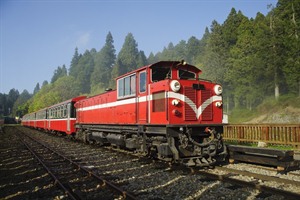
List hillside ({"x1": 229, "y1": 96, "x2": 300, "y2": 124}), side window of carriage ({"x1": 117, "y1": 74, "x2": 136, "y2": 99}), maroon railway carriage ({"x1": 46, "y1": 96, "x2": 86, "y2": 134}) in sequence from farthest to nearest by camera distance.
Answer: hillside ({"x1": 229, "y1": 96, "x2": 300, "y2": 124})
maroon railway carriage ({"x1": 46, "y1": 96, "x2": 86, "y2": 134})
side window of carriage ({"x1": 117, "y1": 74, "x2": 136, "y2": 99})

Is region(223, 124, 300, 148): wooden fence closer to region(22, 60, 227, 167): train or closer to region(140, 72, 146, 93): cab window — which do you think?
region(22, 60, 227, 167): train

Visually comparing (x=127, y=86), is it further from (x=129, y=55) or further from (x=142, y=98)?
(x=129, y=55)

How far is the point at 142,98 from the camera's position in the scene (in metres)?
10.4

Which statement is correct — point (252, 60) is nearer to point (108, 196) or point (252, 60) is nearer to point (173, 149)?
point (173, 149)

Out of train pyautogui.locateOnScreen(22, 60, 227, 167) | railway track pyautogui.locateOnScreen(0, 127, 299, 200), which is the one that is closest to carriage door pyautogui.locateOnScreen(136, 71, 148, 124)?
train pyautogui.locateOnScreen(22, 60, 227, 167)

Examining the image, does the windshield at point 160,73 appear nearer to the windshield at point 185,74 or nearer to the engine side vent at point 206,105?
the windshield at point 185,74

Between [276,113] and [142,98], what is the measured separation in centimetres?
3217

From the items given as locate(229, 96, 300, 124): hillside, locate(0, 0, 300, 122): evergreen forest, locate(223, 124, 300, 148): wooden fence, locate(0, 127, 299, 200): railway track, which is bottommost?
locate(0, 127, 299, 200): railway track

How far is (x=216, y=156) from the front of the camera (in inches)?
370

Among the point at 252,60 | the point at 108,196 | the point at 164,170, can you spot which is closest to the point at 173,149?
the point at 164,170

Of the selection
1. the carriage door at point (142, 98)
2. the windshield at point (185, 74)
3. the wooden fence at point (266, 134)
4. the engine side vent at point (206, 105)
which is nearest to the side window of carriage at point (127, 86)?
the carriage door at point (142, 98)

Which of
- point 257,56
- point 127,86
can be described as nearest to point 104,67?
point 257,56

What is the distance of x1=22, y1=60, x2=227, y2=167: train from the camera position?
348 inches

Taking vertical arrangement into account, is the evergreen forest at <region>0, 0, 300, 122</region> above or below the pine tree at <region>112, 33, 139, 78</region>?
below
